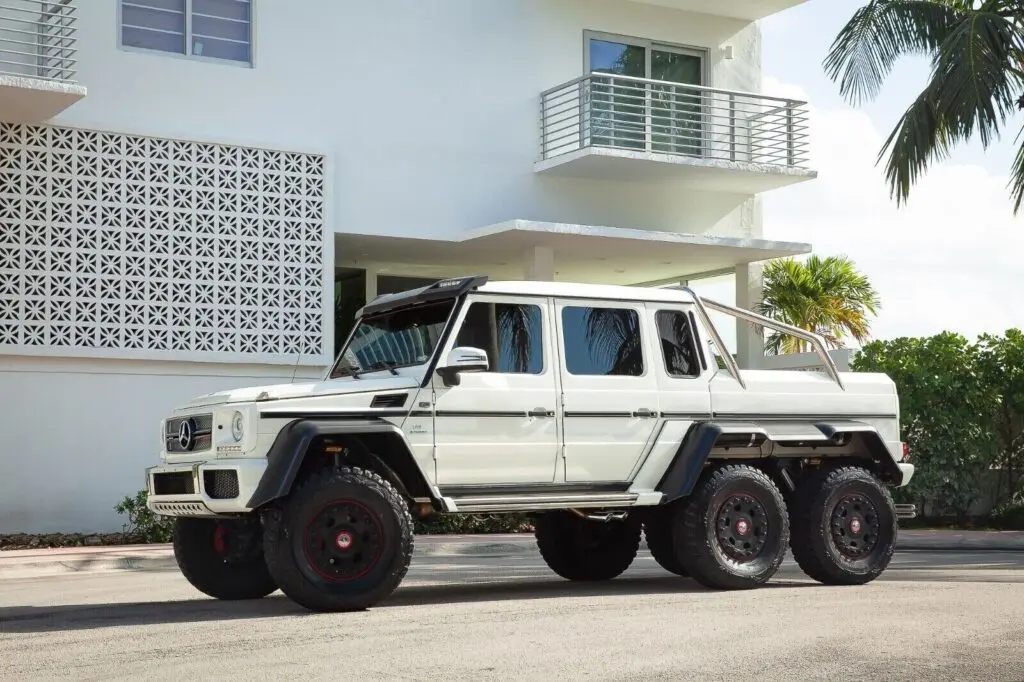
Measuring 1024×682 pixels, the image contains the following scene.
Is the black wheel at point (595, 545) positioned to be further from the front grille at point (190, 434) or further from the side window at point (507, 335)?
the front grille at point (190, 434)

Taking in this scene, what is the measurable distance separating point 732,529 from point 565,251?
1347cm

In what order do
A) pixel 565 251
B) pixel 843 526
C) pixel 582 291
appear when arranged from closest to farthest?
pixel 582 291, pixel 843 526, pixel 565 251

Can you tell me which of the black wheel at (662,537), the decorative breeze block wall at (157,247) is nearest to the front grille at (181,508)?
the black wheel at (662,537)

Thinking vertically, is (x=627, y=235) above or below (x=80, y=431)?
above

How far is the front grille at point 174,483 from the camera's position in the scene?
985 centimetres

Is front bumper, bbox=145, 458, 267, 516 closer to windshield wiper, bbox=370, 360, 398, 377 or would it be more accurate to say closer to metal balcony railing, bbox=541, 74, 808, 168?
windshield wiper, bbox=370, 360, 398, 377

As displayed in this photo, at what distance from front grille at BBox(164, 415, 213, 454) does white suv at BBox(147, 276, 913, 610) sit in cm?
2

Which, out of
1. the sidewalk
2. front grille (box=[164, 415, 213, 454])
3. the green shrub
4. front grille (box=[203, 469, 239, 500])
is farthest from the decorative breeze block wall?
front grille (box=[203, 469, 239, 500])

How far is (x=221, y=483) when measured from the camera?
961 cm

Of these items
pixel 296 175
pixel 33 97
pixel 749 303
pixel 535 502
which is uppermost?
pixel 33 97

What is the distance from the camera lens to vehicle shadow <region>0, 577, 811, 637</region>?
375 inches

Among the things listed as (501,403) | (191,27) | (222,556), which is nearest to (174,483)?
(222,556)

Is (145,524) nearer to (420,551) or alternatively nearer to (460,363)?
(420,551)

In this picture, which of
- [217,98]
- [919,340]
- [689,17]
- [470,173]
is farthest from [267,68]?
[919,340]
